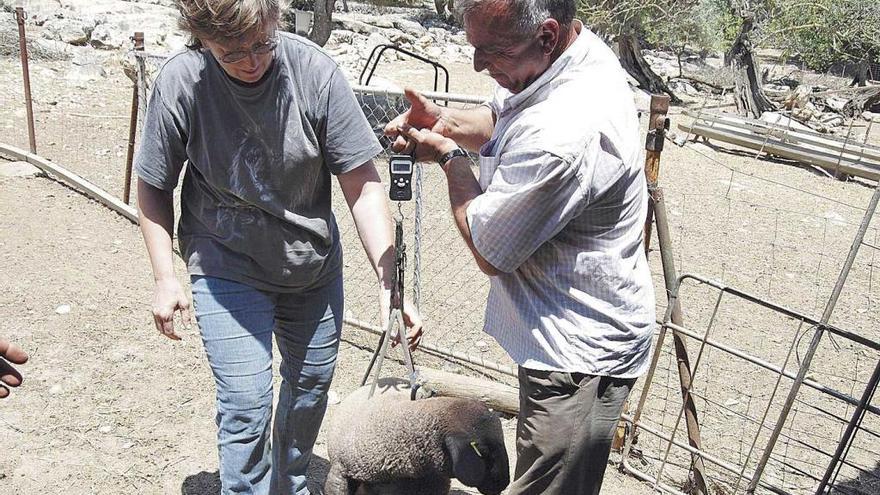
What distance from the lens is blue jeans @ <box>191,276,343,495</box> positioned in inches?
96.3

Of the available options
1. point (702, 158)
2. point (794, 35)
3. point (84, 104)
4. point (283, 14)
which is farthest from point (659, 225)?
point (794, 35)

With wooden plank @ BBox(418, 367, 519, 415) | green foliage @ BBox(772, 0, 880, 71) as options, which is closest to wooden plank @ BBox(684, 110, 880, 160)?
green foliage @ BBox(772, 0, 880, 71)

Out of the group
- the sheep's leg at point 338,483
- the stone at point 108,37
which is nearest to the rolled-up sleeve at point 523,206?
the sheep's leg at point 338,483

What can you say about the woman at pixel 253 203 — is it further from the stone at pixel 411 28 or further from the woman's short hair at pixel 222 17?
the stone at pixel 411 28

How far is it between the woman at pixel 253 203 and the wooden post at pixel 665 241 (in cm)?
116

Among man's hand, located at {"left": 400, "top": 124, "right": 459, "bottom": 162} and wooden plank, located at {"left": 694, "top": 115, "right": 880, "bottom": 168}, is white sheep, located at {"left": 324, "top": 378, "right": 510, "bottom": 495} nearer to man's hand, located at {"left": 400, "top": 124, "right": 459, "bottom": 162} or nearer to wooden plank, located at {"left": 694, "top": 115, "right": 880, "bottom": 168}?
man's hand, located at {"left": 400, "top": 124, "right": 459, "bottom": 162}

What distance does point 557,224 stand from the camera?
6.35ft

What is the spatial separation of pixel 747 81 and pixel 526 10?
1445cm

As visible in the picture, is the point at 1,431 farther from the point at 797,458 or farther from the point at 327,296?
the point at 797,458

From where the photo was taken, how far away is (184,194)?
8.39 feet

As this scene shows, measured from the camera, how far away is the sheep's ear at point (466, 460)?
246 cm

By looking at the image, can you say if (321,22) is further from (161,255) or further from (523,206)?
(523,206)

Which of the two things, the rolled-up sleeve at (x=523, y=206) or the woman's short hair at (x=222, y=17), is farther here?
the woman's short hair at (x=222, y=17)

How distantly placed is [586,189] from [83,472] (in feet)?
8.70
